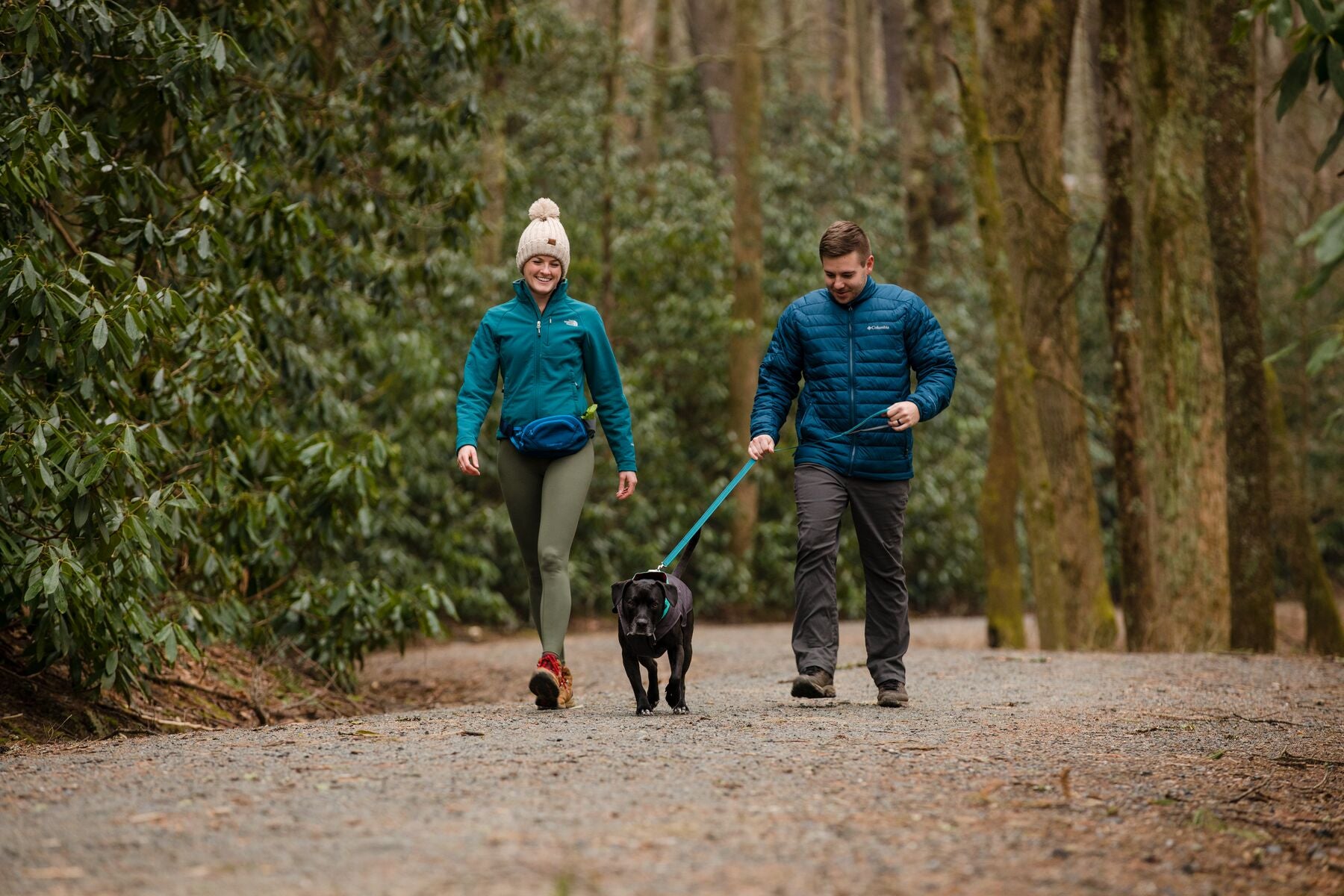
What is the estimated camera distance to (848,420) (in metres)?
6.40

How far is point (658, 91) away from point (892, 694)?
1943 centimetres

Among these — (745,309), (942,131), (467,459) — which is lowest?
(467,459)

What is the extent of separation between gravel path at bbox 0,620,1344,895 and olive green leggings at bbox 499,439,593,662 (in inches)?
18.5

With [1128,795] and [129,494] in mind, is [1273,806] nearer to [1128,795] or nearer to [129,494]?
[1128,795]

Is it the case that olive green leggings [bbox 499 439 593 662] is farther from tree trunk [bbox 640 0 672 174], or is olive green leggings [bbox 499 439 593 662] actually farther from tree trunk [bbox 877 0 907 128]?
tree trunk [bbox 877 0 907 128]

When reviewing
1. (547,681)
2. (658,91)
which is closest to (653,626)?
(547,681)

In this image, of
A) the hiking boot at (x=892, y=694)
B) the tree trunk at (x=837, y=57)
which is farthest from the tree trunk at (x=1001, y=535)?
the tree trunk at (x=837, y=57)

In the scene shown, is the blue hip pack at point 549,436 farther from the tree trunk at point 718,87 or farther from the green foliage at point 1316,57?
the tree trunk at point 718,87

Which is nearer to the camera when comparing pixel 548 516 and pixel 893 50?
pixel 548 516

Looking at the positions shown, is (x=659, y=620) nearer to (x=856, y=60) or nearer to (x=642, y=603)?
(x=642, y=603)

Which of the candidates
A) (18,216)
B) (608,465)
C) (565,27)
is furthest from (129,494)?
(565,27)

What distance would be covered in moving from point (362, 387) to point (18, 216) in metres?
7.74

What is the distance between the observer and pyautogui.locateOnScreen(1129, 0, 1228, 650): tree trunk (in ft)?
33.7

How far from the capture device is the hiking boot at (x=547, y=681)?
250 inches
